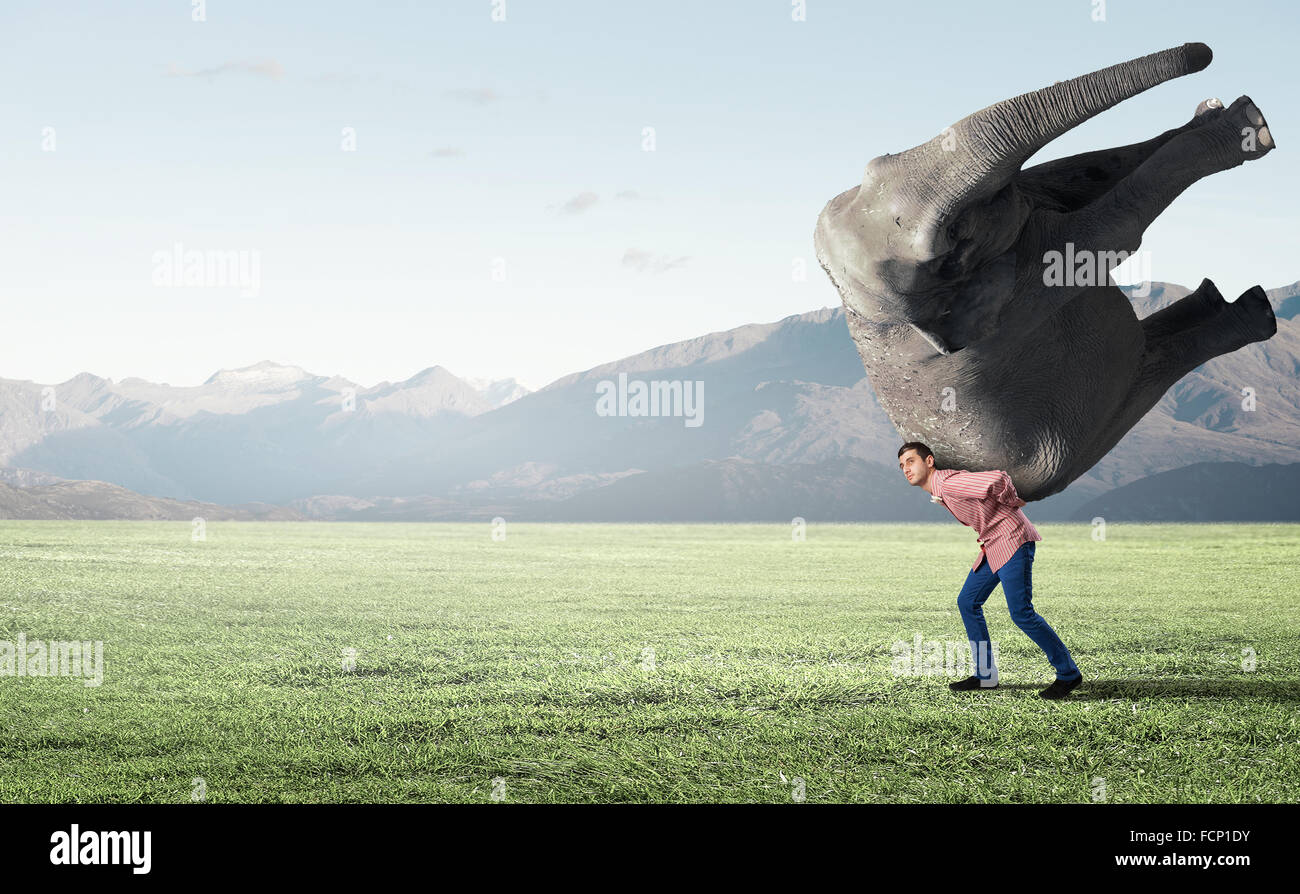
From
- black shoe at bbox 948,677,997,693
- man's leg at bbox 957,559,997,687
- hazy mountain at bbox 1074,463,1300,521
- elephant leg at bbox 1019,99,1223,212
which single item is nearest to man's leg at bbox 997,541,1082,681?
man's leg at bbox 957,559,997,687

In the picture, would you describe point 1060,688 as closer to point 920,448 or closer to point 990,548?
point 990,548

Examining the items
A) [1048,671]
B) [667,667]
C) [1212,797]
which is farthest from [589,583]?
[1212,797]

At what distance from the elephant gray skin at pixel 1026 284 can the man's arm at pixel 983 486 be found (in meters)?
0.11

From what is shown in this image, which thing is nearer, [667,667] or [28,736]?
[28,736]

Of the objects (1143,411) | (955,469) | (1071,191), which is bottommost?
(955,469)

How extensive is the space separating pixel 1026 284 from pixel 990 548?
3593mm

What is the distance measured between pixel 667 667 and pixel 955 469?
8.43 meters

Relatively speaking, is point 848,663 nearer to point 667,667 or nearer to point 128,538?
point 667,667

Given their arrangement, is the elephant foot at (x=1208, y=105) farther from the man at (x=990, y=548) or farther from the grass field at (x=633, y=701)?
the grass field at (x=633, y=701)

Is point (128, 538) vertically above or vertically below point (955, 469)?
below

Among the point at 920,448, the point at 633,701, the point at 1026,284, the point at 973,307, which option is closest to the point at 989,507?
the point at 920,448

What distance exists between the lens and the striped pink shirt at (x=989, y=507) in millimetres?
5059

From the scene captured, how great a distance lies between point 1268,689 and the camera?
34.9 ft

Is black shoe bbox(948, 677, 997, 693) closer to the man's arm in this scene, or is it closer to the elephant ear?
the man's arm
